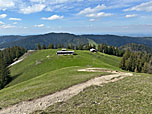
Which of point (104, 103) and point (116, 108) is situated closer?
point (116, 108)

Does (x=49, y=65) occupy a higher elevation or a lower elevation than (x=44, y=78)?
lower

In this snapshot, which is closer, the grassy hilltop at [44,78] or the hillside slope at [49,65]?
the grassy hilltop at [44,78]

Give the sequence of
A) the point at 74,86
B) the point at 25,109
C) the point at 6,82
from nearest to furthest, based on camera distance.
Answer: the point at 25,109, the point at 74,86, the point at 6,82

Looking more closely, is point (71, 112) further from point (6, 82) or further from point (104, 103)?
point (6, 82)

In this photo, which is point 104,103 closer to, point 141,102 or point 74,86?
point 141,102

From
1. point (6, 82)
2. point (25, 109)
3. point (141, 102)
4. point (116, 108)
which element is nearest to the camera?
point (116, 108)

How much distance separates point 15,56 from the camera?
11781 centimetres

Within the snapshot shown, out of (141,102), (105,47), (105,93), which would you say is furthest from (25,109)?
(105,47)

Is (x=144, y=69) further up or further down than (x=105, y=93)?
further down

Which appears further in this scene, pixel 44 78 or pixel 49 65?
pixel 49 65

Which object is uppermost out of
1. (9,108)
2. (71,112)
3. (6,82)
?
(71,112)

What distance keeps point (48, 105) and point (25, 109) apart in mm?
2941

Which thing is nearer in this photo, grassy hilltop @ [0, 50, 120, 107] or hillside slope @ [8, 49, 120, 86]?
grassy hilltop @ [0, 50, 120, 107]

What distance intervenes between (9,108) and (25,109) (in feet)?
8.26
